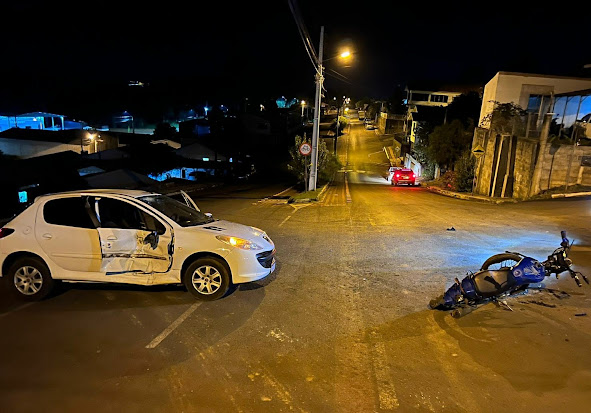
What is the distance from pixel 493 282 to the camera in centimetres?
551

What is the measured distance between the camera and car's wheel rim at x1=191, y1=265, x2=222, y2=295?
5.88 m

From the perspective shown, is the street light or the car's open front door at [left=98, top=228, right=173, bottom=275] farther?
the street light

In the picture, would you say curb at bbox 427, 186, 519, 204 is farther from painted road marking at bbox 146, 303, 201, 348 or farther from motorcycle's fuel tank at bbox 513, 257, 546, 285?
painted road marking at bbox 146, 303, 201, 348

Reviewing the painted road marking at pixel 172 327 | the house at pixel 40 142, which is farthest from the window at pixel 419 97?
the painted road marking at pixel 172 327

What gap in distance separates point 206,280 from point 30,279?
8.82ft

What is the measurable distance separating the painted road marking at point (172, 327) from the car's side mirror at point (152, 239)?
1.09 m

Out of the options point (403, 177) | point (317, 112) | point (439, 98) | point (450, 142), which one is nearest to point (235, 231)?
point (317, 112)

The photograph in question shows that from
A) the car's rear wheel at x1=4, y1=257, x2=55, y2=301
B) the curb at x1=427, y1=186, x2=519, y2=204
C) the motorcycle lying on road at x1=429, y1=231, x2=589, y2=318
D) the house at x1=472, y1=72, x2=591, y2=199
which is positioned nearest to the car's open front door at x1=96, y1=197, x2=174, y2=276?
the car's rear wheel at x1=4, y1=257, x2=55, y2=301

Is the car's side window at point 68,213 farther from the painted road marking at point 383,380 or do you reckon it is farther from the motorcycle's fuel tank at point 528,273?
the motorcycle's fuel tank at point 528,273

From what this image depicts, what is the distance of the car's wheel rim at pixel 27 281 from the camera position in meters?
5.88

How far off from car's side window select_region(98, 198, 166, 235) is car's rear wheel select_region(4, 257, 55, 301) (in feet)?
3.75

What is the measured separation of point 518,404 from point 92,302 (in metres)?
5.64

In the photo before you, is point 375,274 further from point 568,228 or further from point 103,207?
point 568,228

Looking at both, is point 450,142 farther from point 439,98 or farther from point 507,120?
point 439,98
